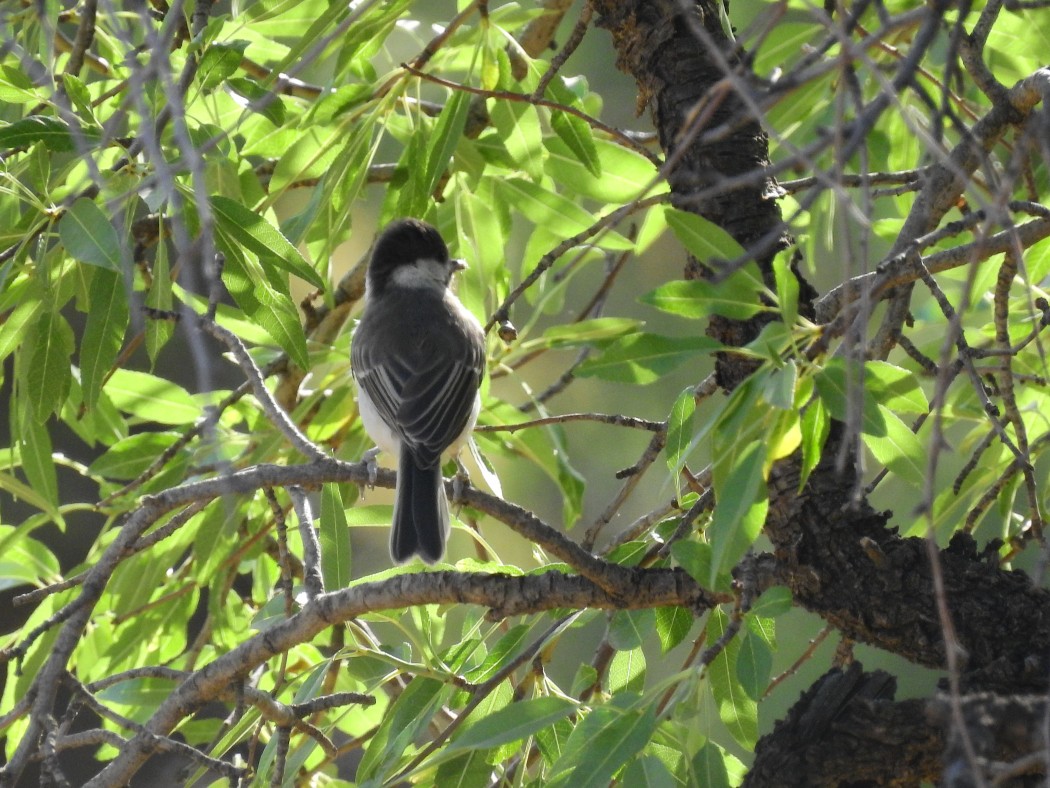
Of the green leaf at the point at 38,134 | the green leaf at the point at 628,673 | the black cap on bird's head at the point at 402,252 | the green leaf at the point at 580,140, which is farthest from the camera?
the black cap on bird's head at the point at 402,252

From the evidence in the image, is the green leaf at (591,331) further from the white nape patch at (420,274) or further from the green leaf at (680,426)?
the white nape patch at (420,274)

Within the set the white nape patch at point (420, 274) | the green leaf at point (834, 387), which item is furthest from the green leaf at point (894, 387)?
the white nape patch at point (420, 274)

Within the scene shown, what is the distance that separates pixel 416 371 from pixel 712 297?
1819 mm

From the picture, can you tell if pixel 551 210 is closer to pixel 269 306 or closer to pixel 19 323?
pixel 269 306

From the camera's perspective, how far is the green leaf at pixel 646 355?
1.59 m

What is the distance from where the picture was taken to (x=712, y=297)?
1.54 m

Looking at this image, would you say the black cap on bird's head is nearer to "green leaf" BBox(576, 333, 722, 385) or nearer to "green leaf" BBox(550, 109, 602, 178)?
"green leaf" BBox(550, 109, 602, 178)

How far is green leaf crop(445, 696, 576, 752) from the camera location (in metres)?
1.51

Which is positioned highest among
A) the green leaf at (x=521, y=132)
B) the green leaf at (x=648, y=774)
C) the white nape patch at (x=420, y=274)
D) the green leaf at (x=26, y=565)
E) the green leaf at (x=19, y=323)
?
the white nape patch at (x=420, y=274)

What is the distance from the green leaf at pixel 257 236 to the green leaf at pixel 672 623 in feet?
2.59

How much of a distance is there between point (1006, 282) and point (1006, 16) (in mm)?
897

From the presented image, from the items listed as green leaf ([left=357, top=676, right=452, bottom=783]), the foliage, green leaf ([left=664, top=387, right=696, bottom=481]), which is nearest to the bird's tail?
the foliage

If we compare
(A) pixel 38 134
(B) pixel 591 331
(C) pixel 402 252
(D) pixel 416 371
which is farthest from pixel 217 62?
(C) pixel 402 252

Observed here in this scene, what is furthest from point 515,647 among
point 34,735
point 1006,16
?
point 1006,16
